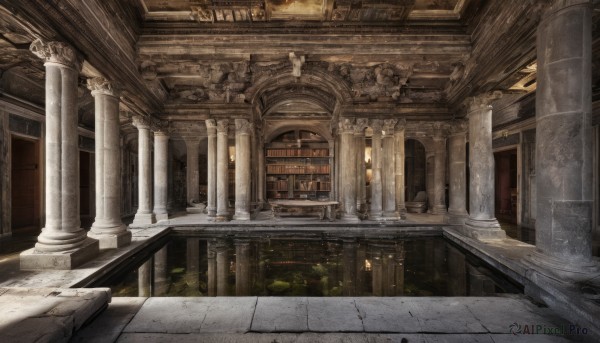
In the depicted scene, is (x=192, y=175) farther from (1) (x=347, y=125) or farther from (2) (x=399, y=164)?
(2) (x=399, y=164)

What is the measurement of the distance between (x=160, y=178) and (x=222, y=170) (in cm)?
223

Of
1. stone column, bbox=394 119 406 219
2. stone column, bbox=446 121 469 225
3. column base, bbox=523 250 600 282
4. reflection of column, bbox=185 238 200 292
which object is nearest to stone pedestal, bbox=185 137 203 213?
reflection of column, bbox=185 238 200 292

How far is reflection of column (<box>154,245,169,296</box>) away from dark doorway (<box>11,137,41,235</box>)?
5.49 metres

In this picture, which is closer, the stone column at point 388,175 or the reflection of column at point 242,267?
the reflection of column at point 242,267

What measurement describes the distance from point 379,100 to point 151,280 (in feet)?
24.6

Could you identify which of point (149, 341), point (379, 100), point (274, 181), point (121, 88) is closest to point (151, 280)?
point (149, 341)

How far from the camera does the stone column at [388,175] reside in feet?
28.9

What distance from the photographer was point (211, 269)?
449 centimetres

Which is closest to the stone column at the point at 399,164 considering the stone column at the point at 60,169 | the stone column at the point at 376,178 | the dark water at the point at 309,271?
the stone column at the point at 376,178

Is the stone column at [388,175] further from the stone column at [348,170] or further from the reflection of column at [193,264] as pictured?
the reflection of column at [193,264]

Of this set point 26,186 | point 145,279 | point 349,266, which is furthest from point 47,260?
point 26,186

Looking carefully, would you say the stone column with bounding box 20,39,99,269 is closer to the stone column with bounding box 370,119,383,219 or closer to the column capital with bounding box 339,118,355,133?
the column capital with bounding box 339,118,355,133

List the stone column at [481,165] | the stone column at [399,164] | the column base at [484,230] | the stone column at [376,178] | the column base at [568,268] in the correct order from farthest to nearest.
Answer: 1. the stone column at [399,164]
2. the stone column at [376,178]
3. the stone column at [481,165]
4. the column base at [484,230]
5. the column base at [568,268]

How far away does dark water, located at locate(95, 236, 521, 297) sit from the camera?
3684 millimetres
